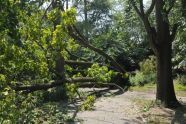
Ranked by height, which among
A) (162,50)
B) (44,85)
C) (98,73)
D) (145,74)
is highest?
(162,50)

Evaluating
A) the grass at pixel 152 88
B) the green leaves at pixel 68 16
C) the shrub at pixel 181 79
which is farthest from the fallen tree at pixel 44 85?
the shrub at pixel 181 79

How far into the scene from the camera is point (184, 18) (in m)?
14.9

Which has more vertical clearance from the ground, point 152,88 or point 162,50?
point 162,50

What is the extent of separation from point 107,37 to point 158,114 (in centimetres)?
1677

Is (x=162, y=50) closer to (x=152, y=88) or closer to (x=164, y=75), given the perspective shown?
(x=164, y=75)

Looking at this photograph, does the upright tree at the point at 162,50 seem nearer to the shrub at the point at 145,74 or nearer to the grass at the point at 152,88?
the grass at the point at 152,88

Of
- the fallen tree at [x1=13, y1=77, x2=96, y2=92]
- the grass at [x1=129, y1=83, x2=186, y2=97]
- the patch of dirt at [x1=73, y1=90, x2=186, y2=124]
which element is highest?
the fallen tree at [x1=13, y1=77, x2=96, y2=92]

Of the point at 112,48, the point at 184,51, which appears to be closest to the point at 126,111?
the point at 184,51

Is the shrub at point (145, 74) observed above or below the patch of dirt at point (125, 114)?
above

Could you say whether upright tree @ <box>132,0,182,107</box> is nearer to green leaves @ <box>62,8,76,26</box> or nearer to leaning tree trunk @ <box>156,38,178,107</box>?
leaning tree trunk @ <box>156,38,178,107</box>

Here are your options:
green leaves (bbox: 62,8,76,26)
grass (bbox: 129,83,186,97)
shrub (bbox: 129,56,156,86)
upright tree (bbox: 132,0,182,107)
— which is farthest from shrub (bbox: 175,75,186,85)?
green leaves (bbox: 62,8,76,26)

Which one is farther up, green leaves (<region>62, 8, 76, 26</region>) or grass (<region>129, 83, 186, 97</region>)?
green leaves (<region>62, 8, 76, 26</region>)

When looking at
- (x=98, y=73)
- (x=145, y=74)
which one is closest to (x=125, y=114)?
(x=98, y=73)

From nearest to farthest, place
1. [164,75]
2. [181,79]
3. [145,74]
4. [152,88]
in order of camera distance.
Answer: [164,75] < [152,88] < [181,79] < [145,74]
